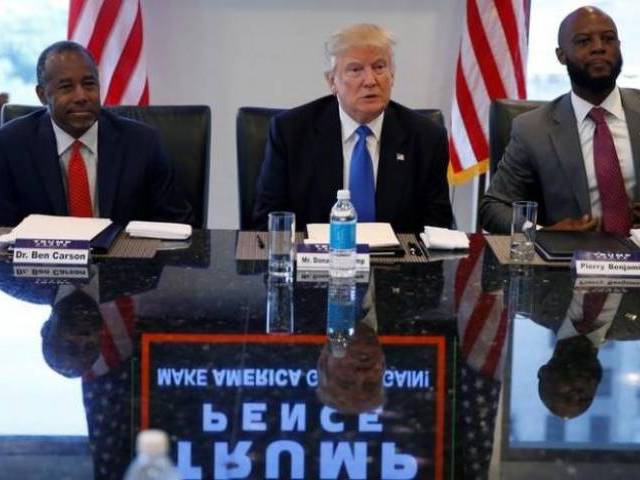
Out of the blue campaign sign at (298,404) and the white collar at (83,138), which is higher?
the white collar at (83,138)

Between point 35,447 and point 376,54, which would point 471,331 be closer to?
point 35,447

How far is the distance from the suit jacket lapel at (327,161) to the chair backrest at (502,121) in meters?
0.57

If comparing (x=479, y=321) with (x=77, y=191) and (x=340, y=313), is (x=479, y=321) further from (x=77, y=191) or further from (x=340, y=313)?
(x=77, y=191)

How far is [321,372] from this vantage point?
1883mm

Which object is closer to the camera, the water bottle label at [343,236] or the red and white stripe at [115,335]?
the red and white stripe at [115,335]

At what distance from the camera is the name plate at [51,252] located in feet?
8.66

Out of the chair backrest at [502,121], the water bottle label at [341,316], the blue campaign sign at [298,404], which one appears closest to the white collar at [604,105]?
the chair backrest at [502,121]

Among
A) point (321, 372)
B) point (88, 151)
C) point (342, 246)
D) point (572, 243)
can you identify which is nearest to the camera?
point (321, 372)

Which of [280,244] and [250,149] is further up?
[250,149]

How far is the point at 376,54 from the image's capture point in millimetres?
3336

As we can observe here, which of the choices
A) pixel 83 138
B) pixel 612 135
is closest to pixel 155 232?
pixel 83 138

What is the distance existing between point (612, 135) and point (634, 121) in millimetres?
83

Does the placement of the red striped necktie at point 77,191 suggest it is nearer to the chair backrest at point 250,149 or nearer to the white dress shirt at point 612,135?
the chair backrest at point 250,149

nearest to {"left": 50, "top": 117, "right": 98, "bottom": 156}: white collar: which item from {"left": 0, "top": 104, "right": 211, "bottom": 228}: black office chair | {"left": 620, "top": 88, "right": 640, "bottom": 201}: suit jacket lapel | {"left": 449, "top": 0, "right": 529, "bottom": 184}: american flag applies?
{"left": 0, "top": 104, "right": 211, "bottom": 228}: black office chair
